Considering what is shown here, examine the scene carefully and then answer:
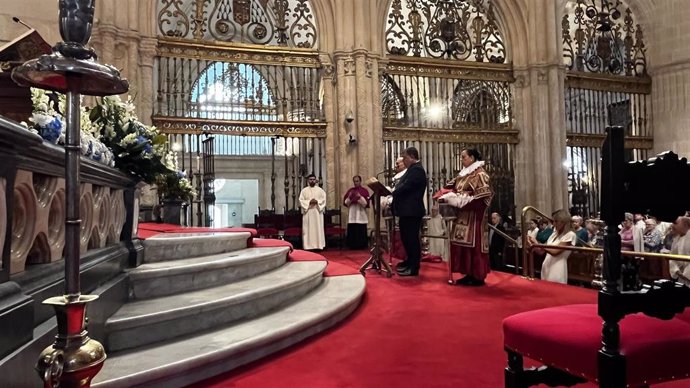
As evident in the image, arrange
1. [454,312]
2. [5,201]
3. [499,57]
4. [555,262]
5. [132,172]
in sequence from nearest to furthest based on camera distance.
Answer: [5,201] < [132,172] < [454,312] < [555,262] < [499,57]

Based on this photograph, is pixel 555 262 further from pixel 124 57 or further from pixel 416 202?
pixel 124 57

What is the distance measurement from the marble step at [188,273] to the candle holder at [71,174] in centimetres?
202

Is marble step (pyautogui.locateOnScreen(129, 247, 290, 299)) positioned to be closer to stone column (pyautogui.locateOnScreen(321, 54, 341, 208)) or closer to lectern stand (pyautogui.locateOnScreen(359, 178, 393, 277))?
lectern stand (pyautogui.locateOnScreen(359, 178, 393, 277))

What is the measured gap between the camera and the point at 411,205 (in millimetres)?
6605

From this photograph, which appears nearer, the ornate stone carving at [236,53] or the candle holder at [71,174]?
the candle holder at [71,174]

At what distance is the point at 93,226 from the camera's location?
10.0ft

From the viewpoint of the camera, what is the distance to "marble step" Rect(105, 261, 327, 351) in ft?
9.16

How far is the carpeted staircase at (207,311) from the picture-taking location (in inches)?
105

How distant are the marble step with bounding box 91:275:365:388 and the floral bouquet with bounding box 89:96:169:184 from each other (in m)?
1.67

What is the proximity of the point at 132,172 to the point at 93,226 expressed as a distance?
4.18 ft

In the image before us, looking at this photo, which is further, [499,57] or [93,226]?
[499,57]

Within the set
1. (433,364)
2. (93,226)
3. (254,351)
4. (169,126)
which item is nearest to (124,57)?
(169,126)

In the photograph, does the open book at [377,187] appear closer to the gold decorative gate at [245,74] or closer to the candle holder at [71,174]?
the gold decorative gate at [245,74]

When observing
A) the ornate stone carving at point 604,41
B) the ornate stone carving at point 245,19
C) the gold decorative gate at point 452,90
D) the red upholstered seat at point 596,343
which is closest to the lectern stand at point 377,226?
the red upholstered seat at point 596,343
